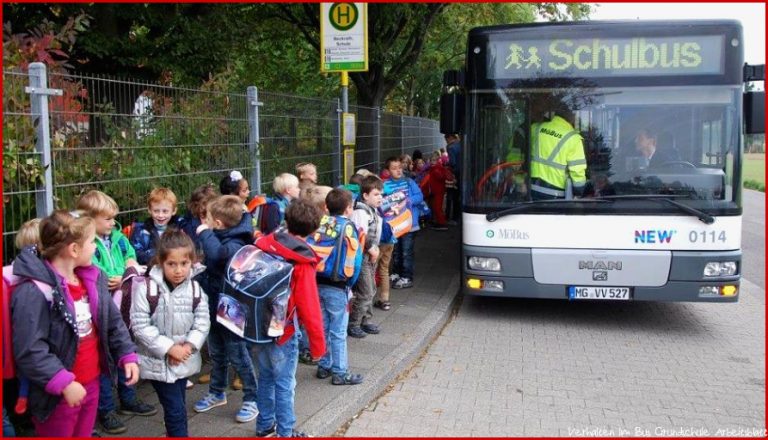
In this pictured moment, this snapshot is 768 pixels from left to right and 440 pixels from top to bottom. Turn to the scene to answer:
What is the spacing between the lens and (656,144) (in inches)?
262

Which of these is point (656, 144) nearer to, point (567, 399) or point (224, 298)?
point (567, 399)

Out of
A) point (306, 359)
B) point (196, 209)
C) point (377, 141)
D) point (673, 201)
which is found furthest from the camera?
point (377, 141)

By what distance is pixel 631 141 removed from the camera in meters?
6.69

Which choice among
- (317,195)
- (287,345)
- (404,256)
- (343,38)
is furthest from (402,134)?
(287,345)

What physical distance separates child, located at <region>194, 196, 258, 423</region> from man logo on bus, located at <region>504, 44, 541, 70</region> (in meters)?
3.58

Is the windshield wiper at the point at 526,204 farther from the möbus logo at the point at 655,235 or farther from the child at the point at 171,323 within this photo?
the child at the point at 171,323

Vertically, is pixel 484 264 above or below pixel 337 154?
below

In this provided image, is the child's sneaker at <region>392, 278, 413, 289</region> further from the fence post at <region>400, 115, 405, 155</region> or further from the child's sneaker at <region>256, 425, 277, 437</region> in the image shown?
the fence post at <region>400, 115, 405, 155</region>

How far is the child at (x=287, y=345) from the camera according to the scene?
394 centimetres

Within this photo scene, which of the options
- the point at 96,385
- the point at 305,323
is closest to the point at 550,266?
the point at 305,323

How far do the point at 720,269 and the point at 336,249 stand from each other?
396cm

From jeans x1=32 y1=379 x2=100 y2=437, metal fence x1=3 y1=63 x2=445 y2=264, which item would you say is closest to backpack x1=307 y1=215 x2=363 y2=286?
metal fence x1=3 y1=63 x2=445 y2=264

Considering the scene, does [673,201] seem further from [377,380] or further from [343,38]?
[343,38]

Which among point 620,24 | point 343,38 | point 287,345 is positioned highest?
point 343,38
